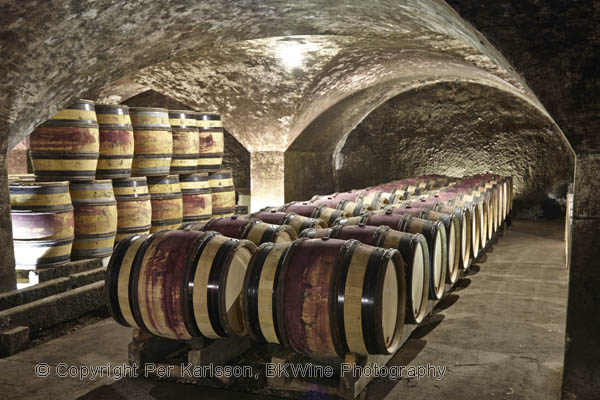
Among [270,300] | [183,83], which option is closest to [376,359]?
[270,300]

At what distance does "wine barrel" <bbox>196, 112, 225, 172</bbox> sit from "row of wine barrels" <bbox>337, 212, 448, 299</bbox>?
2916 millimetres

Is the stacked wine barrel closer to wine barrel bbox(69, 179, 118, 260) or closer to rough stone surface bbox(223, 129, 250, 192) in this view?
wine barrel bbox(69, 179, 118, 260)

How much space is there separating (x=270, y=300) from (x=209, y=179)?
3907 mm

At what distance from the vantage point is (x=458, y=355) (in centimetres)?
344

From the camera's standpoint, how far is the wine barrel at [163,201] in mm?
5492

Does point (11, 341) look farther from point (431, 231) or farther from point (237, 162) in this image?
point (237, 162)

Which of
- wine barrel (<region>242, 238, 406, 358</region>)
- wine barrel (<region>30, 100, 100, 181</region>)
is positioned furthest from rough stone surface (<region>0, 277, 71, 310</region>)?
wine barrel (<region>242, 238, 406, 358</region>)

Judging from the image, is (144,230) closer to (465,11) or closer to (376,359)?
(376,359)

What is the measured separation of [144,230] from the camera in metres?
5.16

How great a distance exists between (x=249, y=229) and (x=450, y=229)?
5.57 feet

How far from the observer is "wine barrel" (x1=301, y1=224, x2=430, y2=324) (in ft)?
10.6

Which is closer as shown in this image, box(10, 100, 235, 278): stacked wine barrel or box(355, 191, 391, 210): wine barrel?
box(10, 100, 235, 278): stacked wine barrel

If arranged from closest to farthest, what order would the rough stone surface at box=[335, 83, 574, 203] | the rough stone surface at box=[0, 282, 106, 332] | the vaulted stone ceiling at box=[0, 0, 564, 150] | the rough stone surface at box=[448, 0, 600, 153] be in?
1. the rough stone surface at box=[448, 0, 600, 153]
2. the vaulted stone ceiling at box=[0, 0, 564, 150]
3. the rough stone surface at box=[0, 282, 106, 332]
4. the rough stone surface at box=[335, 83, 574, 203]

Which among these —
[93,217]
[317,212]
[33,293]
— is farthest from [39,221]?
[317,212]
